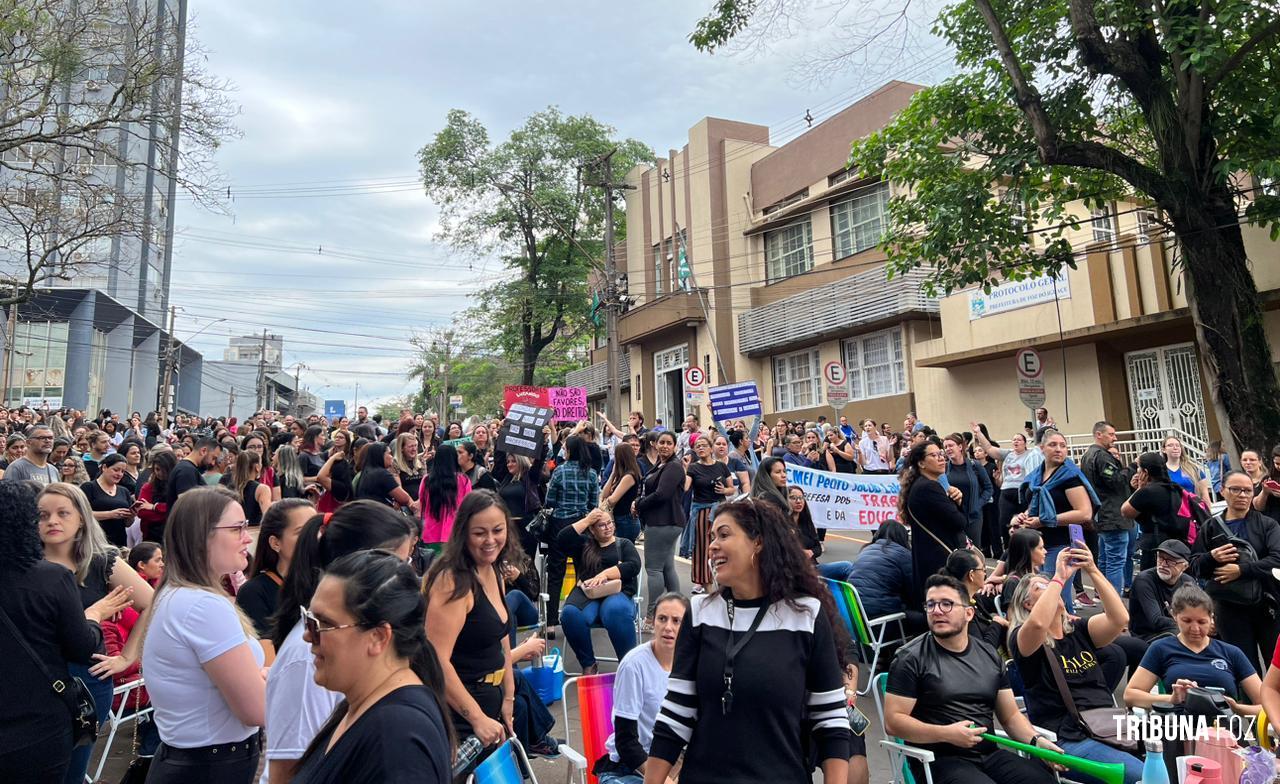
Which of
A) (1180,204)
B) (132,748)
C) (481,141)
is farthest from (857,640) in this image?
(481,141)

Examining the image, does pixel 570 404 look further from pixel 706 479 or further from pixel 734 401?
pixel 706 479

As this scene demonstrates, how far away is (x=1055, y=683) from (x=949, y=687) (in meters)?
0.97

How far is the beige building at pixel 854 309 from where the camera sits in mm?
16781

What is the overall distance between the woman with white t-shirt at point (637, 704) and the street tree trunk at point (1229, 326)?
35.1ft

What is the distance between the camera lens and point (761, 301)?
28906 millimetres

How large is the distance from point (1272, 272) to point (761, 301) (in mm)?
16099

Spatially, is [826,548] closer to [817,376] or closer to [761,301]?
[817,376]

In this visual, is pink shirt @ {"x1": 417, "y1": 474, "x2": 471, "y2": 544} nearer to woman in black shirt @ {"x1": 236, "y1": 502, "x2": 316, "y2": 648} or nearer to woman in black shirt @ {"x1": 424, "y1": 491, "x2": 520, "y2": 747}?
woman in black shirt @ {"x1": 424, "y1": 491, "x2": 520, "y2": 747}

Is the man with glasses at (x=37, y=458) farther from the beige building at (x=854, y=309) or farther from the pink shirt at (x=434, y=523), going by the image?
the beige building at (x=854, y=309)

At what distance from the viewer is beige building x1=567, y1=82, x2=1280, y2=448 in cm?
1678

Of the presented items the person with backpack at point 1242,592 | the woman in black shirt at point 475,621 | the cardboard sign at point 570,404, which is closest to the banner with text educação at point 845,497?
the person with backpack at point 1242,592

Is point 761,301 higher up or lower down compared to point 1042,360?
higher up

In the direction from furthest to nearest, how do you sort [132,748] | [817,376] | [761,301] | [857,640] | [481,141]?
[481,141], [761,301], [817,376], [857,640], [132,748]

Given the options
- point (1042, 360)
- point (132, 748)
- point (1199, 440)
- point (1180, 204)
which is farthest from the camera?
point (1042, 360)
